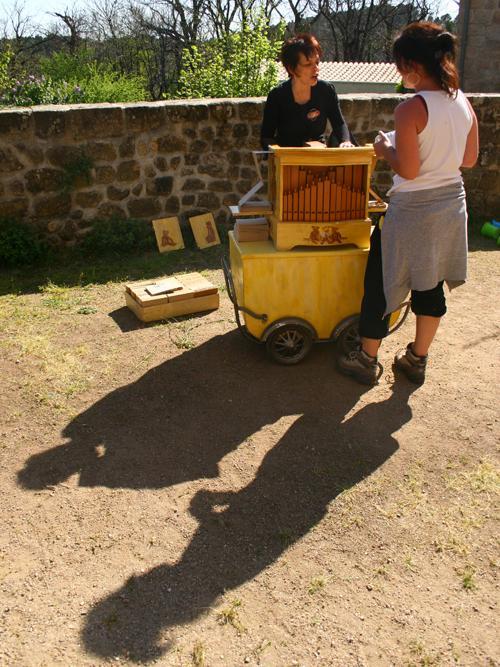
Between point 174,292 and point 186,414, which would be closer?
point 186,414

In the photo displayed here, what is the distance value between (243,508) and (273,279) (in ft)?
4.94

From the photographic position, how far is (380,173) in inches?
278

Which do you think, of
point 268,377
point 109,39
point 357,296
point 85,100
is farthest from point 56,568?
point 109,39

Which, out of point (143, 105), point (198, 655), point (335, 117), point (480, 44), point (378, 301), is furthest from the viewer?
point (480, 44)

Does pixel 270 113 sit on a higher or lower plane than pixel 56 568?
higher

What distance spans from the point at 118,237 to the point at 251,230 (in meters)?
2.64

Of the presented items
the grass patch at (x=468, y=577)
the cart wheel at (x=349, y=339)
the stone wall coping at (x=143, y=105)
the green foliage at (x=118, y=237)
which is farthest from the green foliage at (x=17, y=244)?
the grass patch at (x=468, y=577)

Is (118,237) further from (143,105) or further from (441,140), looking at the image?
(441,140)

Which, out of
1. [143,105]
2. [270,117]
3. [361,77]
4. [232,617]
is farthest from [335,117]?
[361,77]

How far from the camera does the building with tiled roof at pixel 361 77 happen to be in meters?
12.6

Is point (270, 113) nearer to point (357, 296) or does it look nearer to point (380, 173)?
point (357, 296)

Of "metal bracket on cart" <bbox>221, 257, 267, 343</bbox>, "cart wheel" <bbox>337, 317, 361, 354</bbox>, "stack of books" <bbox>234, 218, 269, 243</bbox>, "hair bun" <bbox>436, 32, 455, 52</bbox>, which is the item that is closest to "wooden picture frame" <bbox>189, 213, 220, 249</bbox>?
"metal bracket on cart" <bbox>221, 257, 267, 343</bbox>

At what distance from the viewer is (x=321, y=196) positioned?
3.65 meters

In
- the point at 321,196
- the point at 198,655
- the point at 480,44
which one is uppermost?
the point at 480,44
